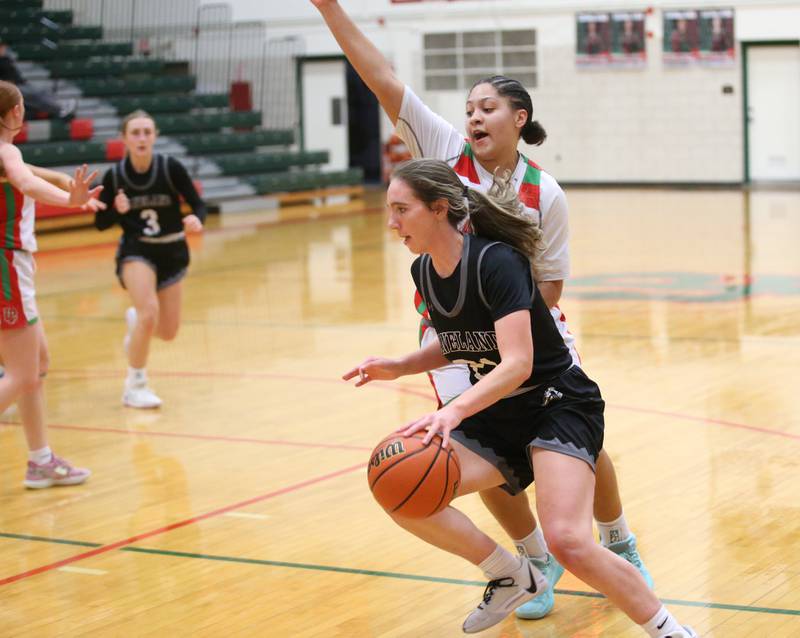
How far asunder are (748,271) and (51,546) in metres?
9.03

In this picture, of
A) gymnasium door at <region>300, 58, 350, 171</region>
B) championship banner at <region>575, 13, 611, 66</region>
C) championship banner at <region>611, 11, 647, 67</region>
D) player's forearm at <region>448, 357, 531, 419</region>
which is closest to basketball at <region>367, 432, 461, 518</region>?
player's forearm at <region>448, 357, 531, 419</region>

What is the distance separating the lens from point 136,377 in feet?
25.0

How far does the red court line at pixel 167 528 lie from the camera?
185 inches

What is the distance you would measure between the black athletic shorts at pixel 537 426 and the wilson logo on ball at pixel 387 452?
28 centimetres

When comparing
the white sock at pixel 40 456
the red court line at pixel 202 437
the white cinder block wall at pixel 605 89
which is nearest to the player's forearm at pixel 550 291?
the red court line at pixel 202 437

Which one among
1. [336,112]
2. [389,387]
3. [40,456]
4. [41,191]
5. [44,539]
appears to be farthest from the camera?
[336,112]

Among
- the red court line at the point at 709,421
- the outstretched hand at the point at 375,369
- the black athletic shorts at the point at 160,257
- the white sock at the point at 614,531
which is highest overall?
the black athletic shorts at the point at 160,257

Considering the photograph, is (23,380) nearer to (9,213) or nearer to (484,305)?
(9,213)

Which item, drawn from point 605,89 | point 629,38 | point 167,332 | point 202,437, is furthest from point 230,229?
point 202,437

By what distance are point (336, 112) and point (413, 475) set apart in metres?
23.2

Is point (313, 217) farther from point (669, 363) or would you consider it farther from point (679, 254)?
point (669, 363)

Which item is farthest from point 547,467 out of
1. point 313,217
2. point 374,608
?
point 313,217

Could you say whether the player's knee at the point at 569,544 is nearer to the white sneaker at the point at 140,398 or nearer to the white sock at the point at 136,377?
the white sneaker at the point at 140,398

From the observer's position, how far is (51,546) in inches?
A: 197
